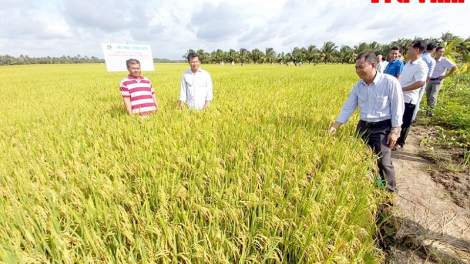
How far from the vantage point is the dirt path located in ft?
4.64

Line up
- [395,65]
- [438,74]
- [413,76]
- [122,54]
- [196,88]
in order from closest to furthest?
[413,76]
[196,88]
[395,65]
[438,74]
[122,54]

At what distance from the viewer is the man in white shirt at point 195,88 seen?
336 centimetres

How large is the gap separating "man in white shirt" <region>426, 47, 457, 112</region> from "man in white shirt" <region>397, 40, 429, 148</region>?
2.23m

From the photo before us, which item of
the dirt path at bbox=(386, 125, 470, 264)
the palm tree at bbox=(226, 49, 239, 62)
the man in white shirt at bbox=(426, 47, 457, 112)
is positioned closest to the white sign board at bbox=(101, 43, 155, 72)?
the dirt path at bbox=(386, 125, 470, 264)

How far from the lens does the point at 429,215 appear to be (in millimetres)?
1778

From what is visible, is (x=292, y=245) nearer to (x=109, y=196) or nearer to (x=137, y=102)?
(x=109, y=196)

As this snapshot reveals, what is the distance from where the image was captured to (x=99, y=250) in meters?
1.07

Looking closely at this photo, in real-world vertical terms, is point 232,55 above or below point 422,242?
above

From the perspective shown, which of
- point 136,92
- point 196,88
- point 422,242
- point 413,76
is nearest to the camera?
point 422,242

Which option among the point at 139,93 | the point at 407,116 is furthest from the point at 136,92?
the point at 407,116

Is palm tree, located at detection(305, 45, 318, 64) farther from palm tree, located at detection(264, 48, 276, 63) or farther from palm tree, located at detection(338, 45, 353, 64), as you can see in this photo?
palm tree, located at detection(264, 48, 276, 63)

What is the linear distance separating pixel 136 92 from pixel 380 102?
315cm

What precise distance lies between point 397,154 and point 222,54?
59932 millimetres

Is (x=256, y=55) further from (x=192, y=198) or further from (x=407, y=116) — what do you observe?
(x=192, y=198)
